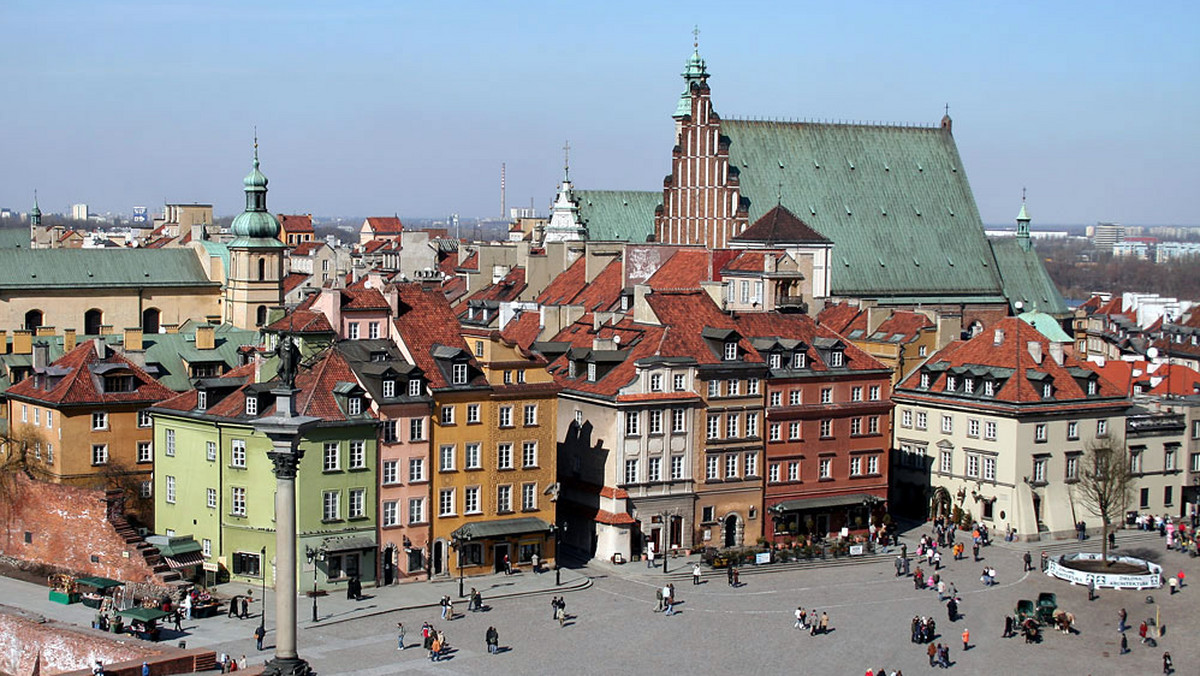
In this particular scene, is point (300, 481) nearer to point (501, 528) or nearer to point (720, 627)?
point (501, 528)

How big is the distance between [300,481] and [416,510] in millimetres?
5787

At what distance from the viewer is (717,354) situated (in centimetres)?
8225

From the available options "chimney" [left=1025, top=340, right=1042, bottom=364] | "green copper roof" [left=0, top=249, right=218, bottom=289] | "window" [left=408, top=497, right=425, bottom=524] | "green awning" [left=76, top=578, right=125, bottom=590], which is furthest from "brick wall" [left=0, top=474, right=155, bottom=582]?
"chimney" [left=1025, top=340, right=1042, bottom=364]

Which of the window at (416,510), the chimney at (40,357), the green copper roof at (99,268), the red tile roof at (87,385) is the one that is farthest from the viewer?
the green copper roof at (99,268)

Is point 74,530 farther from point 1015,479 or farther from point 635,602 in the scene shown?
point 1015,479

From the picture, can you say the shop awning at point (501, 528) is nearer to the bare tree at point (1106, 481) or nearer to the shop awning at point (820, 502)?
Answer: the shop awning at point (820, 502)

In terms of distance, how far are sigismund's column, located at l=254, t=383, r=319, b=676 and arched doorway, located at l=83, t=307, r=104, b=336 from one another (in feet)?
246

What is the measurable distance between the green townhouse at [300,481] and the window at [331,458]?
40 millimetres

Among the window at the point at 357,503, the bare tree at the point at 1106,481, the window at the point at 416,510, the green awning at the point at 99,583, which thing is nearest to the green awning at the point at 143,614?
the green awning at the point at 99,583

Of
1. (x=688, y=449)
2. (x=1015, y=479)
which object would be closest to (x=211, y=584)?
(x=688, y=449)

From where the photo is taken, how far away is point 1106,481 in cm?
8356

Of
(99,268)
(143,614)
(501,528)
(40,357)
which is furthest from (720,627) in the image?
(99,268)

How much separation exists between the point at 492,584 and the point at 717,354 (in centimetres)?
1622

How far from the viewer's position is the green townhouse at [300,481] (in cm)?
7094
